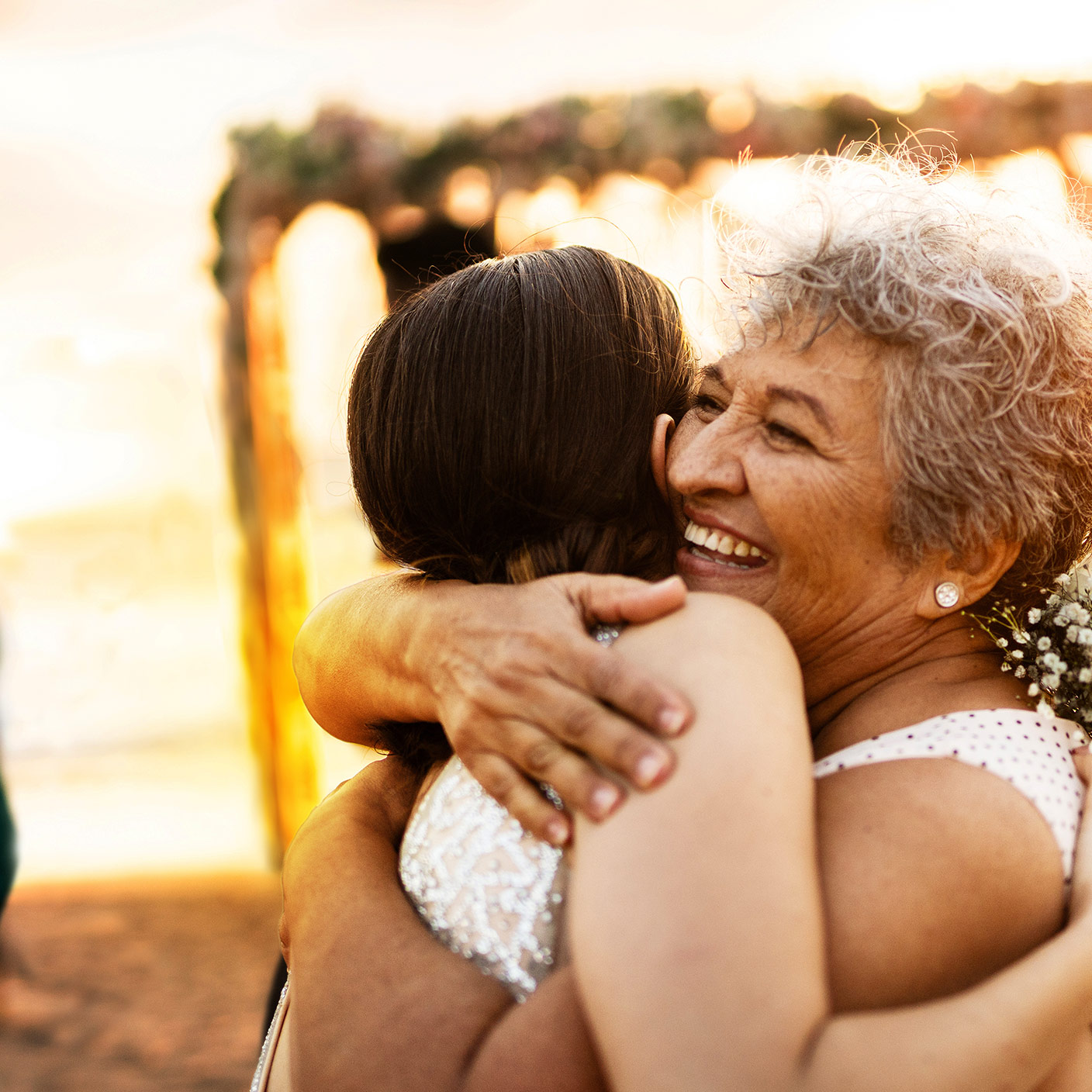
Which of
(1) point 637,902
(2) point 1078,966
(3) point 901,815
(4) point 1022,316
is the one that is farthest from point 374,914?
(4) point 1022,316

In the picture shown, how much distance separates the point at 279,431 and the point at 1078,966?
16.9 feet

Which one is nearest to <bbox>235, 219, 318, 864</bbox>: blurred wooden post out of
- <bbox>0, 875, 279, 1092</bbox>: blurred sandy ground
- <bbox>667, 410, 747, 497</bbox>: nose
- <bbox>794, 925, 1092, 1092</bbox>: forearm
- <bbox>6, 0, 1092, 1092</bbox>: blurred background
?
<bbox>6, 0, 1092, 1092</bbox>: blurred background

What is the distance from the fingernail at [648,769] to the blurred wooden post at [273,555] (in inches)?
186

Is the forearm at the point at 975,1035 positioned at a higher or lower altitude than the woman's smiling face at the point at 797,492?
lower

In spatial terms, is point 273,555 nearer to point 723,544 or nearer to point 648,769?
point 723,544

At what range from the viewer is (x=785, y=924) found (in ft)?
3.45

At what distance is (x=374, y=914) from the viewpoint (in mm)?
1449

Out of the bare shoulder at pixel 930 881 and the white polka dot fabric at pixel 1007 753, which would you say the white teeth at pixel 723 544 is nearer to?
the white polka dot fabric at pixel 1007 753

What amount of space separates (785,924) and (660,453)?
829 millimetres

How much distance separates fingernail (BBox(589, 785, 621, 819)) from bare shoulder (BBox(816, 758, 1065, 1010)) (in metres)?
0.30

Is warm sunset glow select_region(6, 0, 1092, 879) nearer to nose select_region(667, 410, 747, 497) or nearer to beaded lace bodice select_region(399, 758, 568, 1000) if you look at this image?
nose select_region(667, 410, 747, 497)

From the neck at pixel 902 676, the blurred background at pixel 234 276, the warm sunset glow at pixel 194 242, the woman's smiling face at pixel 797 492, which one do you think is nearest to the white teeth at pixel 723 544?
the woman's smiling face at pixel 797 492

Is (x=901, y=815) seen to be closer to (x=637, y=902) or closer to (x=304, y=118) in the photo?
(x=637, y=902)

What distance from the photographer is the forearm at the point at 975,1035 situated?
→ 1033 millimetres
